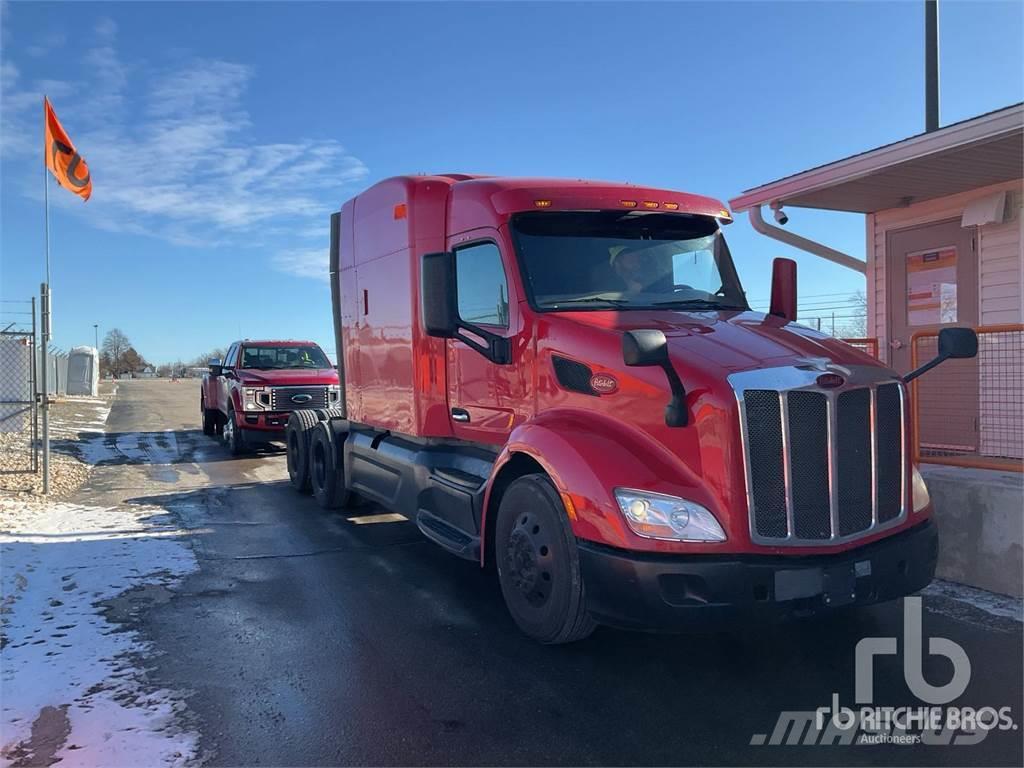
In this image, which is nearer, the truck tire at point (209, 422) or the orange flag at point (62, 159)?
the orange flag at point (62, 159)

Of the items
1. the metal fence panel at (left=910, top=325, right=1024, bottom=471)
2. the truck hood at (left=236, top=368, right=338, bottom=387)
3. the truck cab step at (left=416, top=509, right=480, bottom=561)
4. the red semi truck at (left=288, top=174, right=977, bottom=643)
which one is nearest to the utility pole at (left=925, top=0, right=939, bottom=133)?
the metal fence panel at (left=910, top=325, right=1024, bottom=471)

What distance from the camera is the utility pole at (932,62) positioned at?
9477mm

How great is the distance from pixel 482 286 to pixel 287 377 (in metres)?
8.47

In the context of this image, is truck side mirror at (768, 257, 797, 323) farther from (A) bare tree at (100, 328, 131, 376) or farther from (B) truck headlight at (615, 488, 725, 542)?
(A) bare tree at (100, 328, 131, 376)

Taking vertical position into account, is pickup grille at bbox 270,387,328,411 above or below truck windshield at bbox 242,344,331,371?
below

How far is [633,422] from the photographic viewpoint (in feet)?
13.6

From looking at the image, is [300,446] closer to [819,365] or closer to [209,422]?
[819,365]

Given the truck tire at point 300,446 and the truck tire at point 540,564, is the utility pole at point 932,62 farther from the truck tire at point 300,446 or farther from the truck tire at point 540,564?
the truck tire at point 300,446

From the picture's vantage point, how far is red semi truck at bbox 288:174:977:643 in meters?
3.75

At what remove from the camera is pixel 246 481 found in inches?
424

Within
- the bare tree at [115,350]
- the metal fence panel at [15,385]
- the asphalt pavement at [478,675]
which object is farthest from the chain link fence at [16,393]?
the bare tree at [115,350]

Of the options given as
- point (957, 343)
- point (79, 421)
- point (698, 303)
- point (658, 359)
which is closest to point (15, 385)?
point (79, 421)

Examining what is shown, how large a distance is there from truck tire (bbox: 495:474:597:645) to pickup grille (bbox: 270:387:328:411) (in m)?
8.94

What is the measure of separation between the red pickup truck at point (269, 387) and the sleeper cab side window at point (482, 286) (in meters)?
7.32
